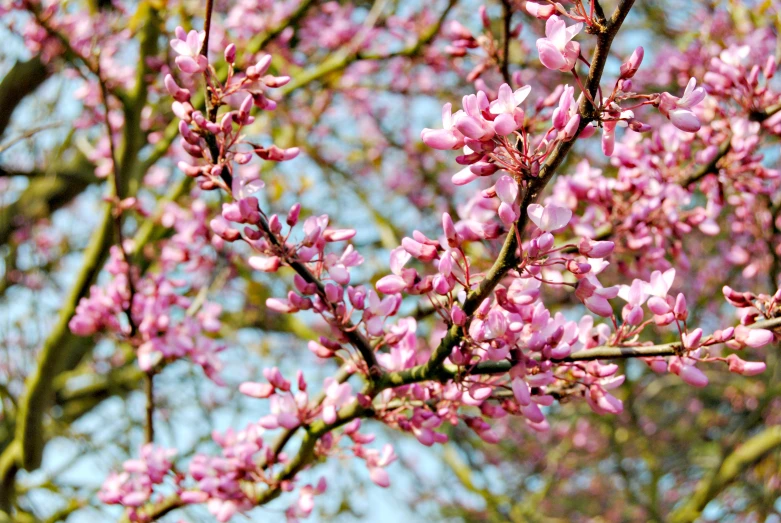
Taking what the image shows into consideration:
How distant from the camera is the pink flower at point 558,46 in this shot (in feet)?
3.82

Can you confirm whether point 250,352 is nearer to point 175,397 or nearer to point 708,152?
point 175,397

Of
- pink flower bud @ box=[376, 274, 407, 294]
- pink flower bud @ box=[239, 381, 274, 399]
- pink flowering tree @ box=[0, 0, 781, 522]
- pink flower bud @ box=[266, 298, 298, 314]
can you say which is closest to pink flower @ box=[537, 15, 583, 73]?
pink flowering tree @ box=[0, 0, 781, 522]

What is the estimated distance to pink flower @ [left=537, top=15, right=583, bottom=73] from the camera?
1164 millimetres

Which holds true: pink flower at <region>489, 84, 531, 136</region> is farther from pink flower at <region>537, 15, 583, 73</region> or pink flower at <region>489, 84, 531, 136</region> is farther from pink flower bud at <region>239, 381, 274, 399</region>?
pink flower bud at <region>239, 381, 274, 399</region>

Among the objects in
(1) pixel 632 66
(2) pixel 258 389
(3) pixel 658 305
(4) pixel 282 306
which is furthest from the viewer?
(2) pixel 258 389

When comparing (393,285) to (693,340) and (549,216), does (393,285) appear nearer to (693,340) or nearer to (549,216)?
(549,216)

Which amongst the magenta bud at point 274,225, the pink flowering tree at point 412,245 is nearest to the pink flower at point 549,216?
the pink flowering tree at point 412,245

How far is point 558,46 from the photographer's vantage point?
120cm

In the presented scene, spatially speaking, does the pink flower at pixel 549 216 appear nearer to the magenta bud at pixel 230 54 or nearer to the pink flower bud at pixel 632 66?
the pink flower bud at pixel 632 66

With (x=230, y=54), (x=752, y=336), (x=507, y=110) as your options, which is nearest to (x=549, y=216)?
(x=507, y=110)

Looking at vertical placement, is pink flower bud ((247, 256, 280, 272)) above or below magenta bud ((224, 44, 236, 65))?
below

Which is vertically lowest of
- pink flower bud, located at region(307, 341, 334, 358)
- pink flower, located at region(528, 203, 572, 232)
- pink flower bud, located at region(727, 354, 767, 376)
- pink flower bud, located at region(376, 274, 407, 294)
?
pink flower bud, located at region(307, 341, 334, 358)

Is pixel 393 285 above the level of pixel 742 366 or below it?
above

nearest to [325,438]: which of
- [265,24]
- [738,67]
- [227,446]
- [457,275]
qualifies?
[227,446]
